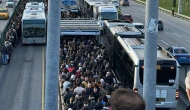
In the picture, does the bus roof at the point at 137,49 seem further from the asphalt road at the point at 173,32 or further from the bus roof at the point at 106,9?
the bus roof at the point at 106,9

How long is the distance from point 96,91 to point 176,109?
5.03m

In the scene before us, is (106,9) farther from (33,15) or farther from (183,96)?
(183,96)

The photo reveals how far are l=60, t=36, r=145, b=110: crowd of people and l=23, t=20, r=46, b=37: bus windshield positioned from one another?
1347 centimetres

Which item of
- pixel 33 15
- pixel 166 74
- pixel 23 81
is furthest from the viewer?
pixel 33 15

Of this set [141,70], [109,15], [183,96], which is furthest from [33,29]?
[141,70]

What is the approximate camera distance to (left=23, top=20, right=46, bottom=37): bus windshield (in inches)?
1727

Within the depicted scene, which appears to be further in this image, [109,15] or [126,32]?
[109,15]

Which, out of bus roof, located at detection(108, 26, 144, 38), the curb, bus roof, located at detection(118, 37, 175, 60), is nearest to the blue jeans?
bus roof, located at detection(108, 26, 144, 38)

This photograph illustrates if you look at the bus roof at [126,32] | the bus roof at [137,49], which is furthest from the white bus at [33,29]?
the bus roof at [137,49]

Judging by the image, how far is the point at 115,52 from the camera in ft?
93.0

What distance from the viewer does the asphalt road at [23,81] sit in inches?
1001

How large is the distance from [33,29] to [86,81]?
76.3 ft

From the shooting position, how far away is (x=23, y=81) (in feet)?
100

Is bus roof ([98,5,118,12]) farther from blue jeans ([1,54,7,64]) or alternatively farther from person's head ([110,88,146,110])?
person's head ([110,88,146,110])
